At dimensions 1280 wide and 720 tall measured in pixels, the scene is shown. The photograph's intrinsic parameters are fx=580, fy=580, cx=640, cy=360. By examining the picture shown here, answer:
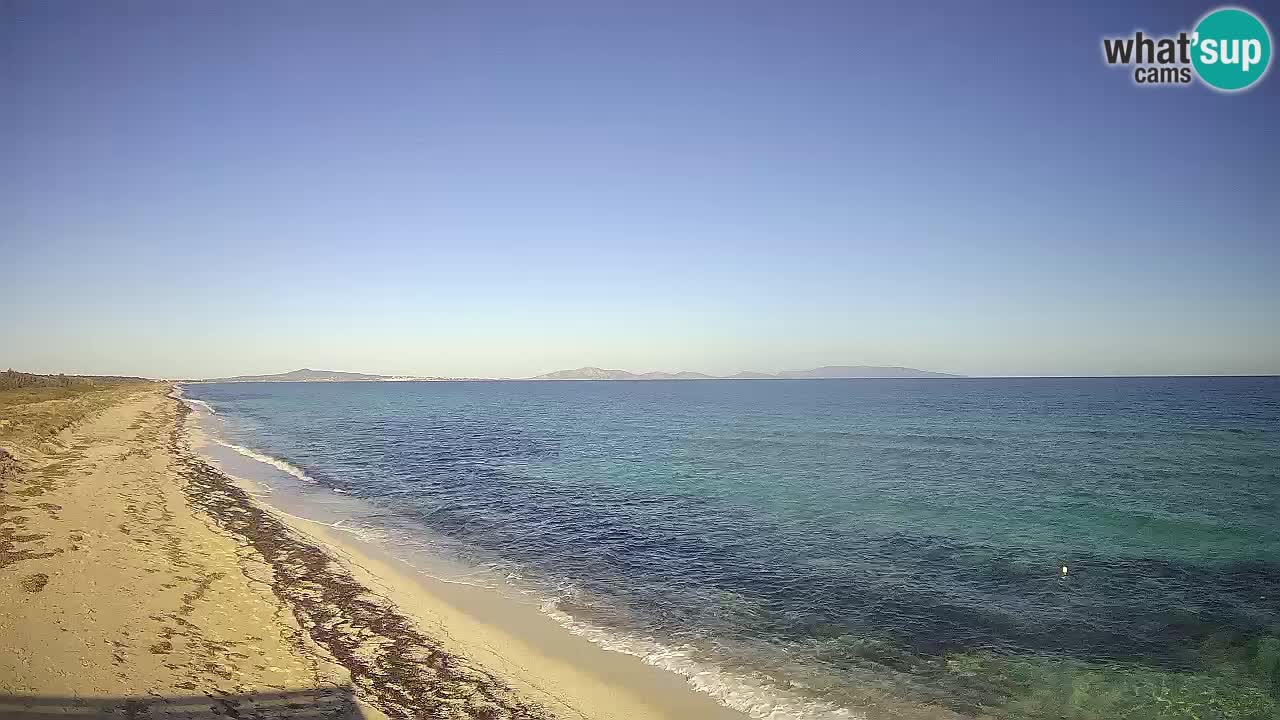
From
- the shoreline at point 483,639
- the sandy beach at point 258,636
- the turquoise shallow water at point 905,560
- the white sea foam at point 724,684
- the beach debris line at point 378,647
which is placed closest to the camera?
the sandy beach at point 258,636

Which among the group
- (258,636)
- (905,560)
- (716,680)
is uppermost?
(258,636)

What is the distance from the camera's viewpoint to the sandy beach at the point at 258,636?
28.0 ft

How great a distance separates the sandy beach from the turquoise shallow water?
1.91 m

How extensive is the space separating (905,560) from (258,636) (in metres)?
16.5

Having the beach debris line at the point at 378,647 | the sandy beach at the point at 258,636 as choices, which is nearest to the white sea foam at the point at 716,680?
the sandy beach at the point at 258,636

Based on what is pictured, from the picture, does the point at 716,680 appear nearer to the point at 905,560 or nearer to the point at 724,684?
the point at 724,684

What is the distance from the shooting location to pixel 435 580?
51.4 ft

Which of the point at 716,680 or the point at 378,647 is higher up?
the point at 378,647

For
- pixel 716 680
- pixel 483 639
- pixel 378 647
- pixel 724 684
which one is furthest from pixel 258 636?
pixel 724 684

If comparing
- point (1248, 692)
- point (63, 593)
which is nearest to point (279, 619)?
point (63, 593)

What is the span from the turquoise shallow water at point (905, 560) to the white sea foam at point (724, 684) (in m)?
0.07

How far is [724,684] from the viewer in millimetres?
10375

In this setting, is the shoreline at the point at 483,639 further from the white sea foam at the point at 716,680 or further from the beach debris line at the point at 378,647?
the white sea foam at the point at 716,680

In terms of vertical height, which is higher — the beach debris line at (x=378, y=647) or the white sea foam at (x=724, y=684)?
the beach debris line at (x=378, y=647)
